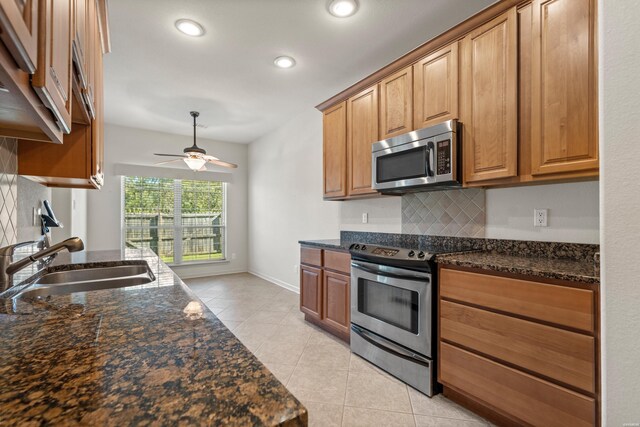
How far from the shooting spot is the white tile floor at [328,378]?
177cm

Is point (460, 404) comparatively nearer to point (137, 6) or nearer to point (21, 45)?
point (21, 45)

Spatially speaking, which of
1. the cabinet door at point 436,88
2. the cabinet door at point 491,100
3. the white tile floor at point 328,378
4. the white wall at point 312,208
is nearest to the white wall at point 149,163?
the white wall at point 312,208

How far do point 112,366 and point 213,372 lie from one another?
20cm

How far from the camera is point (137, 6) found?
2.17 meters

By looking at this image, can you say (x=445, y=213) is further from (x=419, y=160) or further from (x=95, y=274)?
(x=95, y=274)

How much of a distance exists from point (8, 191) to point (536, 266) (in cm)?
282

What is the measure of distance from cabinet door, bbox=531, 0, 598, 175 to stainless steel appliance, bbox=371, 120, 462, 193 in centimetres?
47

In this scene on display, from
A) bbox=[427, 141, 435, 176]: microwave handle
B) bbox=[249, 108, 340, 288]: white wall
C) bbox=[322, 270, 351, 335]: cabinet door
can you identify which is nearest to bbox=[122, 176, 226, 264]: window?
bbox=[249, 108, 340, 288]: white wall

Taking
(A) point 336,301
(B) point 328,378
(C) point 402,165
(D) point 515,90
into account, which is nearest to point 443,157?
(C) point 402,165

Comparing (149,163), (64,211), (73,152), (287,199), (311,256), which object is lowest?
(311,256)

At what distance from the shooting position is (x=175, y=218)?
5.61 m

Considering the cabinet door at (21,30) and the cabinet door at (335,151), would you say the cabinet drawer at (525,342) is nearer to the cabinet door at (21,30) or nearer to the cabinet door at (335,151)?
the cabinet door at (335,151)

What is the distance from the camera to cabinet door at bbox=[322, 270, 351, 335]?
273 cm

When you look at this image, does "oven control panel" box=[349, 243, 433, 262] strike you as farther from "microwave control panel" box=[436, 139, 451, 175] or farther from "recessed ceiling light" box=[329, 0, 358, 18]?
"recessed ceiling light" box=[329, 0, 358, 18]
